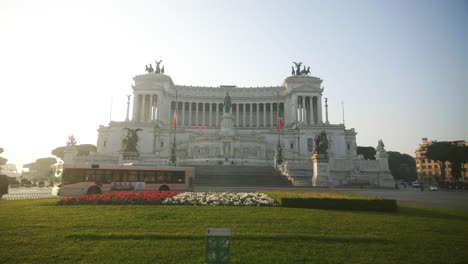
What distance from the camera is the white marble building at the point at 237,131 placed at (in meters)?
52.0

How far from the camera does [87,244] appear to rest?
377 inches

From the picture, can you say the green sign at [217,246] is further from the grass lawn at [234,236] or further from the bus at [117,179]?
the bus at [117,179]

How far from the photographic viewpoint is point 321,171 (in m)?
38.7

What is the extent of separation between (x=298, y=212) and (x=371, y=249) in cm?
583

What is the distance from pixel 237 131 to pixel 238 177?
42073 millimetres

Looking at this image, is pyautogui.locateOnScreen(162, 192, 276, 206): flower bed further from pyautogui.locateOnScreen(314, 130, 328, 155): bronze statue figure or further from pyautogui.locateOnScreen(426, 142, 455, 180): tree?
pyautogui.locateOnScreen(426, 142, 455, 180): tree

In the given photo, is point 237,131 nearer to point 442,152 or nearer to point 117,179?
point 442,152

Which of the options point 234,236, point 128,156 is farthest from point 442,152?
point 234,236

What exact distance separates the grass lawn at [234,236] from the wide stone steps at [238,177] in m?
24.5

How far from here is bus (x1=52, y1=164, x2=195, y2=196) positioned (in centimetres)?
2670

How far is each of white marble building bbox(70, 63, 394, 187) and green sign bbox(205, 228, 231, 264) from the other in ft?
113

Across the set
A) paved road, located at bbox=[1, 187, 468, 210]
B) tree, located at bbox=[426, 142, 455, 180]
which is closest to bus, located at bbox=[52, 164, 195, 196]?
paved road, located at bbox=[1, 187, 468, 210]

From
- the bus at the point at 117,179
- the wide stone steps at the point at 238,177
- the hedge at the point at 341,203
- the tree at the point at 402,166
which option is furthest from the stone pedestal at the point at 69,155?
the tree at the point at 402,166

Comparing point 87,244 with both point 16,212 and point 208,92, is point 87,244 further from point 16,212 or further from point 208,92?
point 208,92
